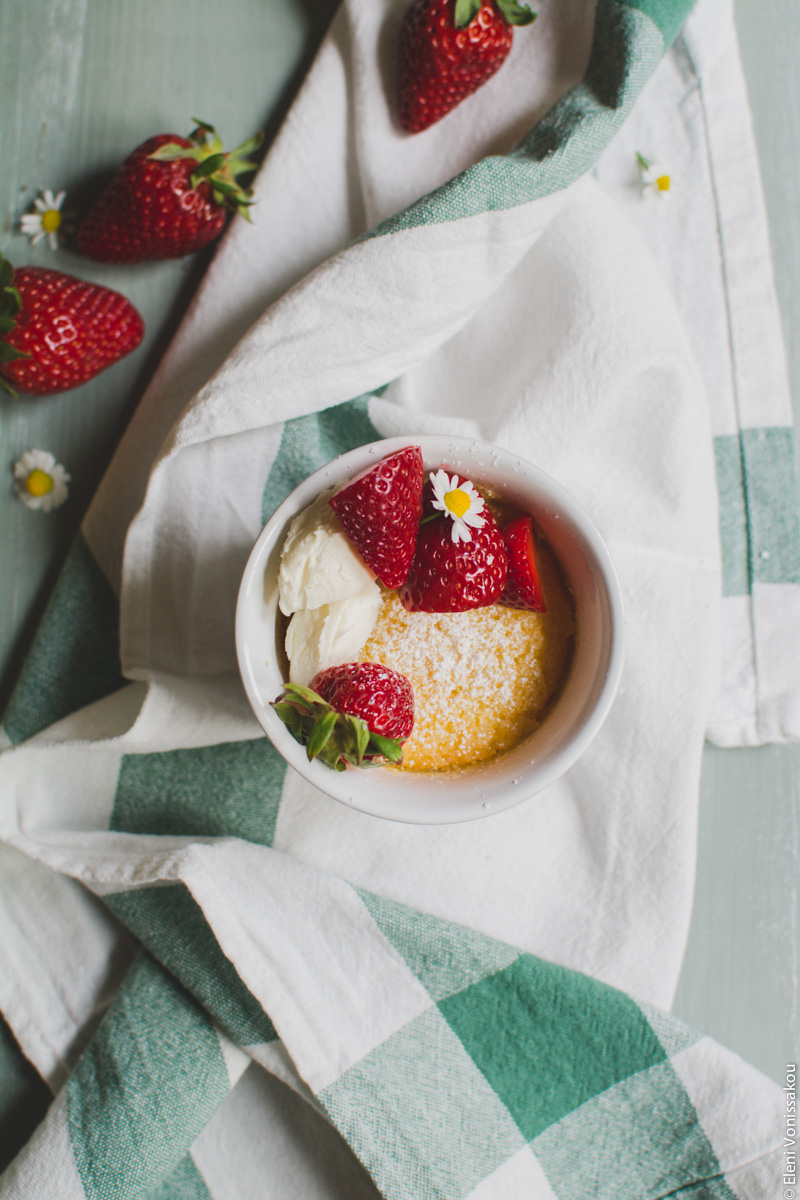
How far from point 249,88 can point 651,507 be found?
0.72 m

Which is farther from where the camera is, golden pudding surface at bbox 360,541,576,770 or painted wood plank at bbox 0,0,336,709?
painted wood plank at bbox 0,0,336,709

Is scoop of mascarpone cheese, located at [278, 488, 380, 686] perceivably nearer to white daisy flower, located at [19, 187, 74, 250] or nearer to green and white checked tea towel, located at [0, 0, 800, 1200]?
green and white checked tea towel, located at [0, 0, 800, 1200]

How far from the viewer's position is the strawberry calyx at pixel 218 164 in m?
0.99

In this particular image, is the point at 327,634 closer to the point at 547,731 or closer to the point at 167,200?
the point at 547,731

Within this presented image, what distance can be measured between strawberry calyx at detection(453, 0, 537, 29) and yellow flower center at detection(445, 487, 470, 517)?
20.9 inches

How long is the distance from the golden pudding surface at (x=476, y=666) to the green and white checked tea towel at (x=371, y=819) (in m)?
0.19

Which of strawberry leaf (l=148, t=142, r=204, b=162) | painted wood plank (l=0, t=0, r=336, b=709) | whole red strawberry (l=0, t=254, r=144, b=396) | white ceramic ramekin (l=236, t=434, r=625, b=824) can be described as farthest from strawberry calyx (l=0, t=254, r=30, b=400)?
Result: white ceramic ramekin (l=236, t=434, r=625, b=824)

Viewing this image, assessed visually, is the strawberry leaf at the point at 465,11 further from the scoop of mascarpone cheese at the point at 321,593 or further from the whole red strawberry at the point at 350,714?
the whole red strawberry at the point at 350,714

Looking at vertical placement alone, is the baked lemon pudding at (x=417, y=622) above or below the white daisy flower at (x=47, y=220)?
below

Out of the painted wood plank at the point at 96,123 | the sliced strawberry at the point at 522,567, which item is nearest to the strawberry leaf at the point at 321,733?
the sliced strawberry at the point at 522,567

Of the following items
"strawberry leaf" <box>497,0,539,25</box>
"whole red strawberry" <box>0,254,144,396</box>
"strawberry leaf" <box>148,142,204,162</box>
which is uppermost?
"strawberry leaf" <box>497,0,539,25</box>

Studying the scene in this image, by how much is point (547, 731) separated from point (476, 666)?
0.09 m

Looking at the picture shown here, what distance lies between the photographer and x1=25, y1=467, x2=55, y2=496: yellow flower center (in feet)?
3.50

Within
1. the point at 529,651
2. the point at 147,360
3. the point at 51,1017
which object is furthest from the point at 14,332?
the point at 51,1017
